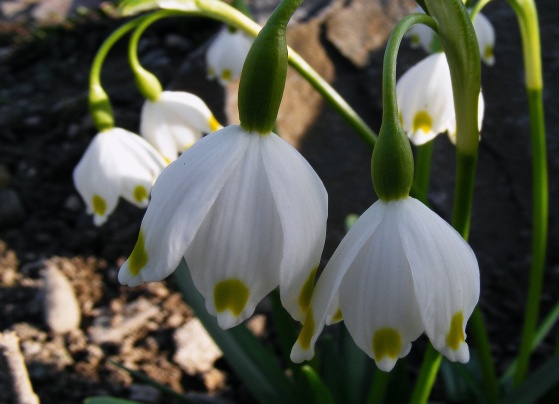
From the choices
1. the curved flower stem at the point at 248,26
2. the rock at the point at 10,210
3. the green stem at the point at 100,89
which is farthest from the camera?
the rock at the point at 10,210

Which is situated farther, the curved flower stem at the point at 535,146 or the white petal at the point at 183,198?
the curved flower stem at the point at 535,146

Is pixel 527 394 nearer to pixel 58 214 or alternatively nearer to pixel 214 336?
pixel 214 336

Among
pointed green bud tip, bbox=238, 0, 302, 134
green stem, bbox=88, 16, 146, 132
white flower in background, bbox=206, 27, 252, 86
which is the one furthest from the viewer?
white flower in background, bbox=206, 27, 252, 86

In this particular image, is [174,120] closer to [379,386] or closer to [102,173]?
Result: [102,173]

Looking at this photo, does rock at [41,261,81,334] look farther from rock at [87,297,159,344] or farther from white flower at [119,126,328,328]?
white flower at [119,126,328,328]

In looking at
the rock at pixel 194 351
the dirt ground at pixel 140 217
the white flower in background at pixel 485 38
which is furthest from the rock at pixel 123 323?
the white flower in background at pixel 485 38

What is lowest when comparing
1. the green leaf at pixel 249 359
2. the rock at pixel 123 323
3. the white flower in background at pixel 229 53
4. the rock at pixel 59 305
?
the rock at pixel 123 323

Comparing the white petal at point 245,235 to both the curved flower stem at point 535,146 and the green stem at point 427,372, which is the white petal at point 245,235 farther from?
the curved flower stem at point 535,146

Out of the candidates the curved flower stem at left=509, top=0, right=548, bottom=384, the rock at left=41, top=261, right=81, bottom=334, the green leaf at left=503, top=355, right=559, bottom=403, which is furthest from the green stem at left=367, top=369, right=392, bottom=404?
the rock at left=41, top=261, right=81, bottom=334

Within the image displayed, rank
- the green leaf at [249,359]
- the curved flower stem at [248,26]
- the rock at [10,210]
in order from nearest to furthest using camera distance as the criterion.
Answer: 1. the curved flower stem at [248,26]
2. the green leaf at [249,359]
3. the rock at [10,210]
